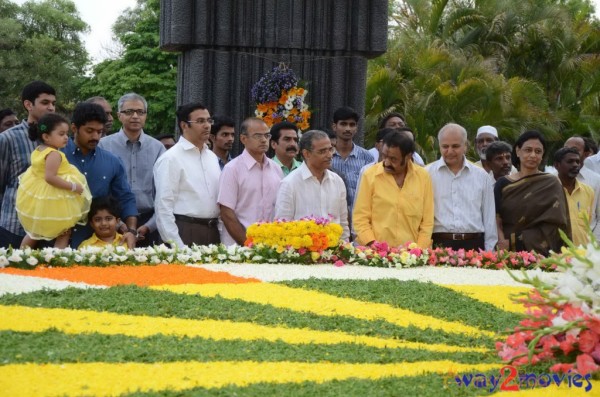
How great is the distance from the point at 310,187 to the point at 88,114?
1948 millimetres

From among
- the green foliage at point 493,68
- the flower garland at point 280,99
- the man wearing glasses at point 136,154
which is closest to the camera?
the man wearing glasses at point 136,154

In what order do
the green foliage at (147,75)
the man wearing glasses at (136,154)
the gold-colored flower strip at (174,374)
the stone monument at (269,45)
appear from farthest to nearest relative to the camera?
the green foliage at (147,75) < the stone monument at (269,45) < the man wearing glasses at (136,154) < the gold-colored flower strip at (174,374)

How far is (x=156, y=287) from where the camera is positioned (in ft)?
22.9

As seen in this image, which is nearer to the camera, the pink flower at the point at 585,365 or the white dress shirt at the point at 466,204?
the pink flower at the point at 585,365

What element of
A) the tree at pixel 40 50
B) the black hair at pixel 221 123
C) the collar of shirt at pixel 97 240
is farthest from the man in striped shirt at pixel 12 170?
the tree at pixel 40 50

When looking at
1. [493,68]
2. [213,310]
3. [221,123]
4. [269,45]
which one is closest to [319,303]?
[213,310]

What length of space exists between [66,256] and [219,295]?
1627mm

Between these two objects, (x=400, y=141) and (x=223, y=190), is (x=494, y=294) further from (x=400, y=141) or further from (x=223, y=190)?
(x=223, y=190)

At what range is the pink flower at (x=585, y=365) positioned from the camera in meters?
4.48

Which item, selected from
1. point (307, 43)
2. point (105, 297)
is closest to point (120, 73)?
point (307, 43)

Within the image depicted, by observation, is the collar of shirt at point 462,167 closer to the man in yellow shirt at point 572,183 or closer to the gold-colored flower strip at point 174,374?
the man in yellow shirt at point 572,183

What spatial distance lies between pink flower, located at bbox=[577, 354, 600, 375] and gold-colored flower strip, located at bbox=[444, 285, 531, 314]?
2.09m

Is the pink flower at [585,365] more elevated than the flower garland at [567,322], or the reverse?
the flower garland at [567,322]

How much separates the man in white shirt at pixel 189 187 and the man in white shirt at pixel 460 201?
6.36 feet
